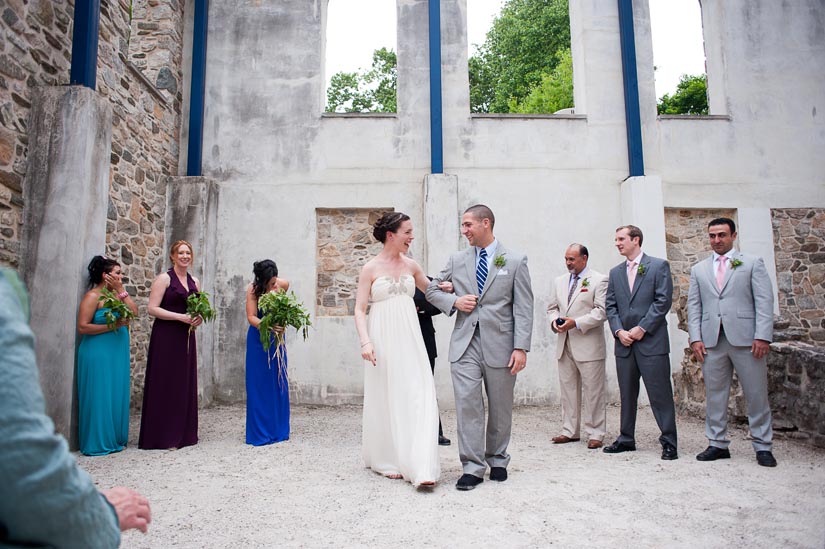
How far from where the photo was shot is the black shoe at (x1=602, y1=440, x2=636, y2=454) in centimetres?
545

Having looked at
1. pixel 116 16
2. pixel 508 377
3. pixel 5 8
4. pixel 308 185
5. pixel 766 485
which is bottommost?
pixel 766 485

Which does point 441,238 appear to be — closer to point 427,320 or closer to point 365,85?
point 427,320

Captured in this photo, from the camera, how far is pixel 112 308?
564 centimetres

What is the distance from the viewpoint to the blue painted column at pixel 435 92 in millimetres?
9172

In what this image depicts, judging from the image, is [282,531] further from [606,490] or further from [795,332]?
[795,332]

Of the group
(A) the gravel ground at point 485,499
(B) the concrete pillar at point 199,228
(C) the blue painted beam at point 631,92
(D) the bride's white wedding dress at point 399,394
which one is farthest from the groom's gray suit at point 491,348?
(C) the blue painted beam at point 631,92

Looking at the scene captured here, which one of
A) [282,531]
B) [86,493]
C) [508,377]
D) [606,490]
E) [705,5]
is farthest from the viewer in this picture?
[705,5]

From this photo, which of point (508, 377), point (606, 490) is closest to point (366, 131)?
point (508, 377)

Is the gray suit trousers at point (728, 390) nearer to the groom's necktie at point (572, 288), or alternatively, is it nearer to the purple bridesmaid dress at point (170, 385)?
the groom's necktie at point (572, 288)

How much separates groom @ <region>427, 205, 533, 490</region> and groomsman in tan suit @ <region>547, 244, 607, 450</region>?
5.72 feet

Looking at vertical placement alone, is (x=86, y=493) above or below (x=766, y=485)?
above

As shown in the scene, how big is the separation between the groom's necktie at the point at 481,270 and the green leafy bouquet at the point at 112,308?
3.64 metres

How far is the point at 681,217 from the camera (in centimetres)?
949

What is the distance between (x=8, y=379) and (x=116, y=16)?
8.17 m
